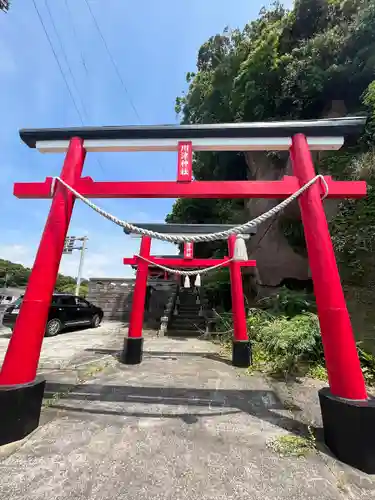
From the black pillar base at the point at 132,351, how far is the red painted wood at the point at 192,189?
11.5 feet

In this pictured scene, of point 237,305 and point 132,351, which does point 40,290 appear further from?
point 237,305

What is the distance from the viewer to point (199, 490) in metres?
1.71

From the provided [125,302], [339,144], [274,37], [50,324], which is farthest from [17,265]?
[339,144]

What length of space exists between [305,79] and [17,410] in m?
12.6

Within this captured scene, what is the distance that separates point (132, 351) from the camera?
5.38m

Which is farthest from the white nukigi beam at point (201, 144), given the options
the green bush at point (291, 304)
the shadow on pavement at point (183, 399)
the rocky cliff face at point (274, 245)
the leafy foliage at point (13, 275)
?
the leafy foliage at point (13, 275)

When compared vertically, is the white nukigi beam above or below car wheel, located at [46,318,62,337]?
above

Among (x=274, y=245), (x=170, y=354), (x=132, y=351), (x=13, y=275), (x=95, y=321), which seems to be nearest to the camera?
(x=132, y=351)

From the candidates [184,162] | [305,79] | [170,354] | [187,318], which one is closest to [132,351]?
[170,354]

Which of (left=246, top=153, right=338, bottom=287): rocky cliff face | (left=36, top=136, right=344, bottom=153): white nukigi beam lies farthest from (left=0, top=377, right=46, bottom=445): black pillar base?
(left=246, top=153, right=338, bottom=287): rocky cliff face

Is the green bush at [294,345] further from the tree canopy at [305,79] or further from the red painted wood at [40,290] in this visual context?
the red painted wood at [40,290]

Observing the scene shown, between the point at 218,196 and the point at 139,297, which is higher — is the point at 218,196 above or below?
above

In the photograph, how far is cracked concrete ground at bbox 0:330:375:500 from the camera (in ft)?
5.63

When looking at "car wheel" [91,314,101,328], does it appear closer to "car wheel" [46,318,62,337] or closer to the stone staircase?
"car wheel" [46,318,62,337]
